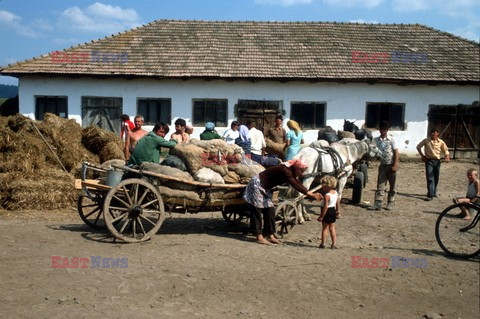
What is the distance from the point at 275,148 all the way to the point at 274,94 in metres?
6.11

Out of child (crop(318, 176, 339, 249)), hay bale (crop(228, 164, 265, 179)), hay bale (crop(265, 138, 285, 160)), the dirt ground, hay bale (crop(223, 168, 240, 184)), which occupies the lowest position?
the dirt ground

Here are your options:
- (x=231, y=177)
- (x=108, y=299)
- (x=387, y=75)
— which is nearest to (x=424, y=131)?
(x=387, y=75)

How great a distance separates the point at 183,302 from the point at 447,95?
52.3 feet

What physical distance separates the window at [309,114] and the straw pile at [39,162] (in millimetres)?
8187

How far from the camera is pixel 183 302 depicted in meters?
4.29

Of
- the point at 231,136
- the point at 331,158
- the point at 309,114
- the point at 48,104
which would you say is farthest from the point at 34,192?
the point at 309,114

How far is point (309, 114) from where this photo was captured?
16203mm

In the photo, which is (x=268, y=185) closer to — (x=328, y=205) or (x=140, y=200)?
(x=328, y=205)

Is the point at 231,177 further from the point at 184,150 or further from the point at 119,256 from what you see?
the point at 119,256

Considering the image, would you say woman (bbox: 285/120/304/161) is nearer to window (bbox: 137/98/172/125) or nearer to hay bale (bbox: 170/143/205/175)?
Answer: hay bale (bbox: 170/143/205/175)

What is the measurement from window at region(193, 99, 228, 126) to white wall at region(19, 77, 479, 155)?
0.72 ft

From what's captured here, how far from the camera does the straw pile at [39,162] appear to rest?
7992 millimetres

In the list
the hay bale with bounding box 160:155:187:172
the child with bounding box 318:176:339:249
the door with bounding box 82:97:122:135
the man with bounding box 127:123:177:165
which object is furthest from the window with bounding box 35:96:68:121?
the child with bounding box 318:176:339:249

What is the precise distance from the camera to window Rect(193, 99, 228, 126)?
51.9ft
